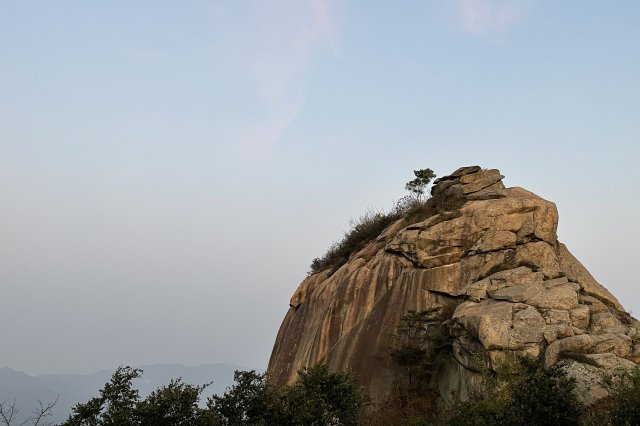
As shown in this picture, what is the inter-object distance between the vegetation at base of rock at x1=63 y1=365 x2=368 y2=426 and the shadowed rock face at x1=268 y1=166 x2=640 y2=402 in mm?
5784

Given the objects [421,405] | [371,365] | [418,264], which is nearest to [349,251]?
[418,264]

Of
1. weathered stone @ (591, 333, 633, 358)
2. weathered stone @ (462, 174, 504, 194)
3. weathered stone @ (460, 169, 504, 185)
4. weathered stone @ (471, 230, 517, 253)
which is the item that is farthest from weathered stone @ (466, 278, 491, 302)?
weathered stone @ (460, 169, 504, 185)

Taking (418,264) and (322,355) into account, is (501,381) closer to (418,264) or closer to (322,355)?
(418,264)

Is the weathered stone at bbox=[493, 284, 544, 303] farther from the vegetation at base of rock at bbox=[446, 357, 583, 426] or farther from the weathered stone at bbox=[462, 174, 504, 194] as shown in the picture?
the weathered stone at bbox=[462, 174, 504, 194]

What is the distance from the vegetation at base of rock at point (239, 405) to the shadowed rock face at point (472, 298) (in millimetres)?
5784

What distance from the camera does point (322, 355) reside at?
3716 cm

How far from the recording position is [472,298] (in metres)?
32.0

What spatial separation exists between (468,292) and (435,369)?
4889mm

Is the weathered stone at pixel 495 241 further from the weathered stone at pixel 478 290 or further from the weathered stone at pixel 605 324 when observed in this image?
the weathered stone at pixel 605 324

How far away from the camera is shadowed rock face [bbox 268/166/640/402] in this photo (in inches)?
1069

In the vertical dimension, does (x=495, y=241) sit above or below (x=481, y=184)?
below

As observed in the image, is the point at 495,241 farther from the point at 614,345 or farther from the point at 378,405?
the point at 378,405

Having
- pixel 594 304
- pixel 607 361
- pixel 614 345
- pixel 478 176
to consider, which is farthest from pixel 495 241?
pixel 607 361

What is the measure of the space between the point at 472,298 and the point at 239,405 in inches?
567
